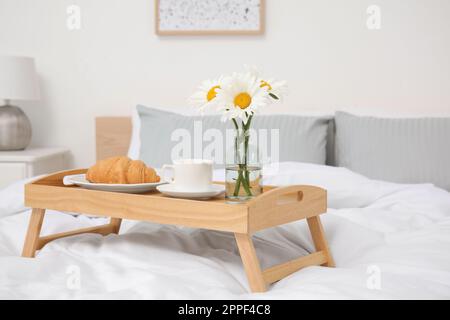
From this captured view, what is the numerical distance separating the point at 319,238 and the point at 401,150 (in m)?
0.89

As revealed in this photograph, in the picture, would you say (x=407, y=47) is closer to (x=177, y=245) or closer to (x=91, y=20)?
(x=91, y=20)

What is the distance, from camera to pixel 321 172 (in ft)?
6.17

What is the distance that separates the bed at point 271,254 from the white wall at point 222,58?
77 centimetres

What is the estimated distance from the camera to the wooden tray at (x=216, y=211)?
3.89 ft

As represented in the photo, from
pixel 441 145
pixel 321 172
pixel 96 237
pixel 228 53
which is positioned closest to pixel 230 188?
pixel 96 237

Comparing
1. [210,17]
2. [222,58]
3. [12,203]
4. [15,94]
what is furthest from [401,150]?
[15,94]

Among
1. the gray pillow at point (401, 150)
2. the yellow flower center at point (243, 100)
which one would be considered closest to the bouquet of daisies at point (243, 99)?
the yellow flower center at point (243, 100)

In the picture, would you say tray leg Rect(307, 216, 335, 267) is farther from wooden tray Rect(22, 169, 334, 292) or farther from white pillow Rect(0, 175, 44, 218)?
white pillow Rect(0, 175, 44, 218)

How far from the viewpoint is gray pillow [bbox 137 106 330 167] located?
221cm

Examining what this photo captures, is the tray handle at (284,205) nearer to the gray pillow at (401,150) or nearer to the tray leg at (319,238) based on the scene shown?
the tray leg at (319,238)

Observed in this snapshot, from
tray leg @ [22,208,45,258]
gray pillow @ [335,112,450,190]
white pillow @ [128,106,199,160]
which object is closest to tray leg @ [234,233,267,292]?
tray leg @ [22,208,45,258]

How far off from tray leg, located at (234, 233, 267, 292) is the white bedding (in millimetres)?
33

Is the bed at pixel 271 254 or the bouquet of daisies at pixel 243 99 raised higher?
the bouquet of daisies at pixel 243 99

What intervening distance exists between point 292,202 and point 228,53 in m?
1.55
